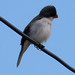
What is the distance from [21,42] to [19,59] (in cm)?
45

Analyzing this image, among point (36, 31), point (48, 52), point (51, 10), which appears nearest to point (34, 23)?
point (36, 31)

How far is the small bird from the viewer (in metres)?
6.14

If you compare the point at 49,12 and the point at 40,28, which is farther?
the point at 49,12

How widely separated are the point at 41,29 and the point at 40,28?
1.3 inches

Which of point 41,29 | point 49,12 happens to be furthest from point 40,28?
point 49,12

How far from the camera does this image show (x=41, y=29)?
6.08 meters

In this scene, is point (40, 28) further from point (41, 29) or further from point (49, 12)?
point (49, 12)

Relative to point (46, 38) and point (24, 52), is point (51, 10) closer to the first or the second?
point (46, 38)

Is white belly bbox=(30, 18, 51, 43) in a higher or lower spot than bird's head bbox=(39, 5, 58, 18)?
lower

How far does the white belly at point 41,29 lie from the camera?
6.11 metres

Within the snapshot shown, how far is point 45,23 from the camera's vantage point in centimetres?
623

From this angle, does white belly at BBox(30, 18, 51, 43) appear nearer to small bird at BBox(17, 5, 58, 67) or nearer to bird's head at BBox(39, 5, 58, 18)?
small bird at BBox(17, 5, 58, 67)

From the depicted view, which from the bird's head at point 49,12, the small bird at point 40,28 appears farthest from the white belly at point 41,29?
the bird's head at point 49,12

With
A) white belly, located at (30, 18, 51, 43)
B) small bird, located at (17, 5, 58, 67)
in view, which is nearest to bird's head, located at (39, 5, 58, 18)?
small bird, located at (17, 5, 58, 67)
